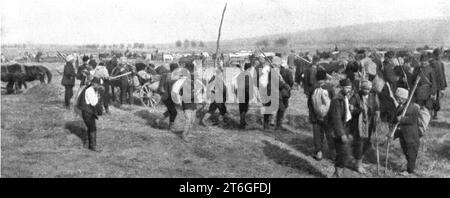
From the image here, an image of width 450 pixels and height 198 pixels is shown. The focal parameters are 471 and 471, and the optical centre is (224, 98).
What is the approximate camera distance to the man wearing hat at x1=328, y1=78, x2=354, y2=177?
768cm

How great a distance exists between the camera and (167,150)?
9.80m

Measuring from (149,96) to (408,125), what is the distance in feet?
30.3

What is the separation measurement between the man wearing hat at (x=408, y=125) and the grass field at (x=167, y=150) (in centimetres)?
59

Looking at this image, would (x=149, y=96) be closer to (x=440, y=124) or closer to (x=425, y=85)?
(x=425, y=85)

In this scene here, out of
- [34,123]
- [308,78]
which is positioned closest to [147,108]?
[34,123]

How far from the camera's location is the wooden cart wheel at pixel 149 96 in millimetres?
15547

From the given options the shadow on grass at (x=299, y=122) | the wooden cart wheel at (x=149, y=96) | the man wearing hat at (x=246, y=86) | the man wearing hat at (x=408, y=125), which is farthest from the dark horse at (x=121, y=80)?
the man wearing hat at (x=408, y=125)

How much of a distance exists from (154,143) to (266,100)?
2984 millimetres

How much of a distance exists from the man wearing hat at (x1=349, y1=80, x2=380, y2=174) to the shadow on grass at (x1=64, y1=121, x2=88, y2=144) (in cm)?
563

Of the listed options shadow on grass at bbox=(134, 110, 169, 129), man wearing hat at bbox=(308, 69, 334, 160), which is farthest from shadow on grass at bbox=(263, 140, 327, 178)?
shadow on grass at bbox=(134, 110, 169, 129)

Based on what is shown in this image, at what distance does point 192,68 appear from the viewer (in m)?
11.2

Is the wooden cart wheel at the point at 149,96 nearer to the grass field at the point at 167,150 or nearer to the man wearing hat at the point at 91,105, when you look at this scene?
the grass field at the point at 167,150

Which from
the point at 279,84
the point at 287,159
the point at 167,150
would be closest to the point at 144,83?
the point at 279,84
